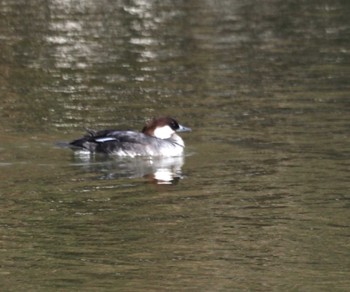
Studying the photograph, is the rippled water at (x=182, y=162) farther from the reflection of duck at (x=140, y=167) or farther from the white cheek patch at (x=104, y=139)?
the white cheek patch at (x=104, y=139)

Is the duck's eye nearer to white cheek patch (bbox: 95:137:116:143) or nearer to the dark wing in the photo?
the dark wing

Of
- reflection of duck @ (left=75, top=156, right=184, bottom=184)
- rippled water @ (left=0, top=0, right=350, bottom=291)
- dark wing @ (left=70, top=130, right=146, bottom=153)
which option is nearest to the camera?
rippled water @ (left=0, top=0, right=350, bottom=291)

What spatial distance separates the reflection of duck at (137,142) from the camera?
19859 millimetres

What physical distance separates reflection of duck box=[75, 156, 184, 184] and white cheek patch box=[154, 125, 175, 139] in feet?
1.42

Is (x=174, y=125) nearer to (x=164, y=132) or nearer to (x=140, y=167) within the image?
(x=164, y=132)

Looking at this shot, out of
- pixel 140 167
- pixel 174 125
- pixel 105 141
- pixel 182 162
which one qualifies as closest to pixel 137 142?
pixel 105 141

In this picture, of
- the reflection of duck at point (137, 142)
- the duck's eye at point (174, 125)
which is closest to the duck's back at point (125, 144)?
the reflection of duck at point (137, 142)

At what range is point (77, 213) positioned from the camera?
15.7m

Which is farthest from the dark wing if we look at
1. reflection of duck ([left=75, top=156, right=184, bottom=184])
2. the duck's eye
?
the duck's eye

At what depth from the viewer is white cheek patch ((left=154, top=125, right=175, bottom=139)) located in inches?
805

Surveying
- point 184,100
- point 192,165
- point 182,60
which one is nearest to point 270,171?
point 192,165

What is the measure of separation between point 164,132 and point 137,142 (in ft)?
1.80

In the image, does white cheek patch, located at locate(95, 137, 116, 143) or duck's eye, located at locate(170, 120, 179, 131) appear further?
duck's eye, located at locate(170, 120, 179, 131)

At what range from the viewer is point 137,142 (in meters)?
20.2
